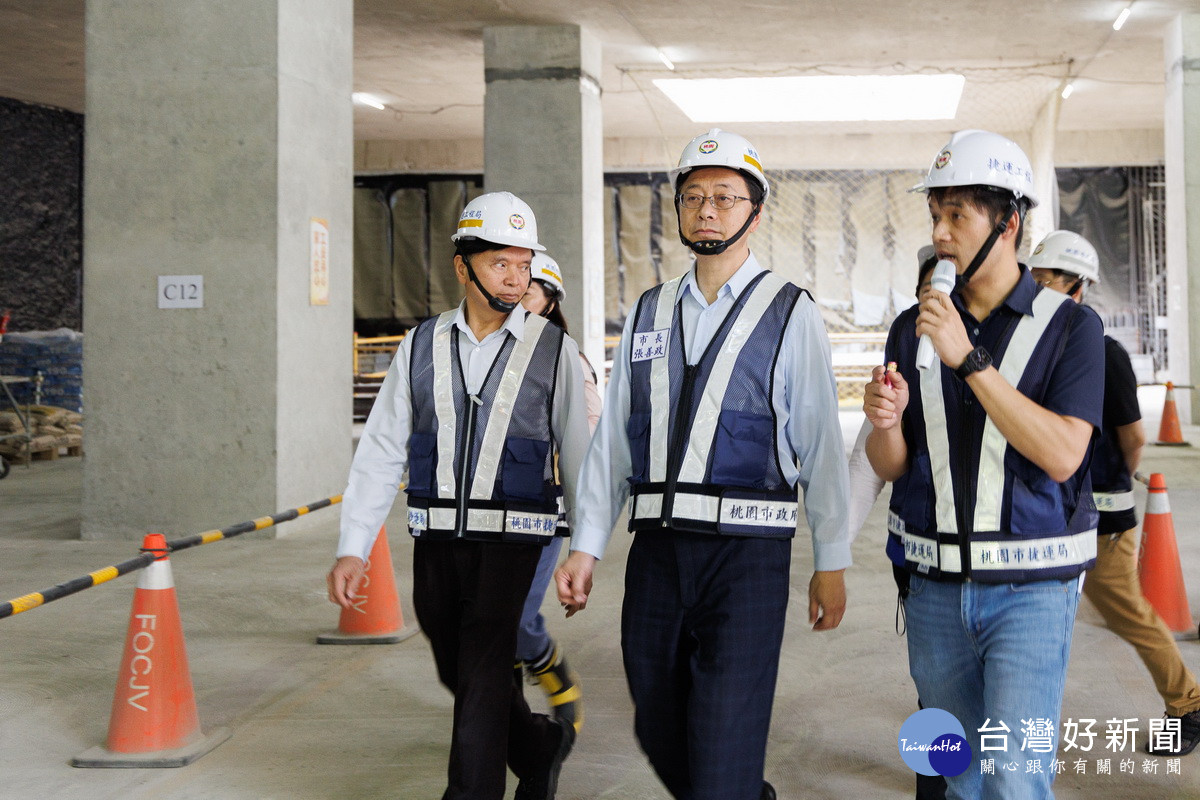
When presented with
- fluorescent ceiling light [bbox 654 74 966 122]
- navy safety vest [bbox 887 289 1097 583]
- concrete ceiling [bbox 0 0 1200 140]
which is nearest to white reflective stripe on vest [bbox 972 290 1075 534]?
navy safety vest [bbox 887 289 1097 583]

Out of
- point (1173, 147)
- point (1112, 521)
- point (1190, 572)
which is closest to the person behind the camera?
point (1112, 521)

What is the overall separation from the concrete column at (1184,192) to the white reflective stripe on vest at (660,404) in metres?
14.8

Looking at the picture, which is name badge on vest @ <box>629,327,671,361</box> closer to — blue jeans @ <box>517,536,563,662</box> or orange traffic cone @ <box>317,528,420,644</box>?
blue jeans @ <box>517,536,563,662</box>

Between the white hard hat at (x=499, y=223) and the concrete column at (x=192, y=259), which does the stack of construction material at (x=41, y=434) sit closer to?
the concrete column at (x=192, y=259)

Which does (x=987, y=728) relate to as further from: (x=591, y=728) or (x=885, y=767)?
(x=591, y=728)

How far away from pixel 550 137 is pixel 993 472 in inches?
517

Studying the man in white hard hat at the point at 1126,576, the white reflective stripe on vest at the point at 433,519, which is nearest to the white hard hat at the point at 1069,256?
the man in white hard hat at the point at 1126,576

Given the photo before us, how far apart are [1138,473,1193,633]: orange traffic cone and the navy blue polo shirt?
3631 millimetres

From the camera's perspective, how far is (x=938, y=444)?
2754 millimetres

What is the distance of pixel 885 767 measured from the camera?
13.8 ft

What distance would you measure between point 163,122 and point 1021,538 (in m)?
7.74

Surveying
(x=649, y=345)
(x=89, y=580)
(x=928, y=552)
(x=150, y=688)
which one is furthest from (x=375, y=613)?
(x=928, y=552)

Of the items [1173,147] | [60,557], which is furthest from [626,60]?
[60,557]

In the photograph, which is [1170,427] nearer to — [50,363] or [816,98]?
[816,98]
